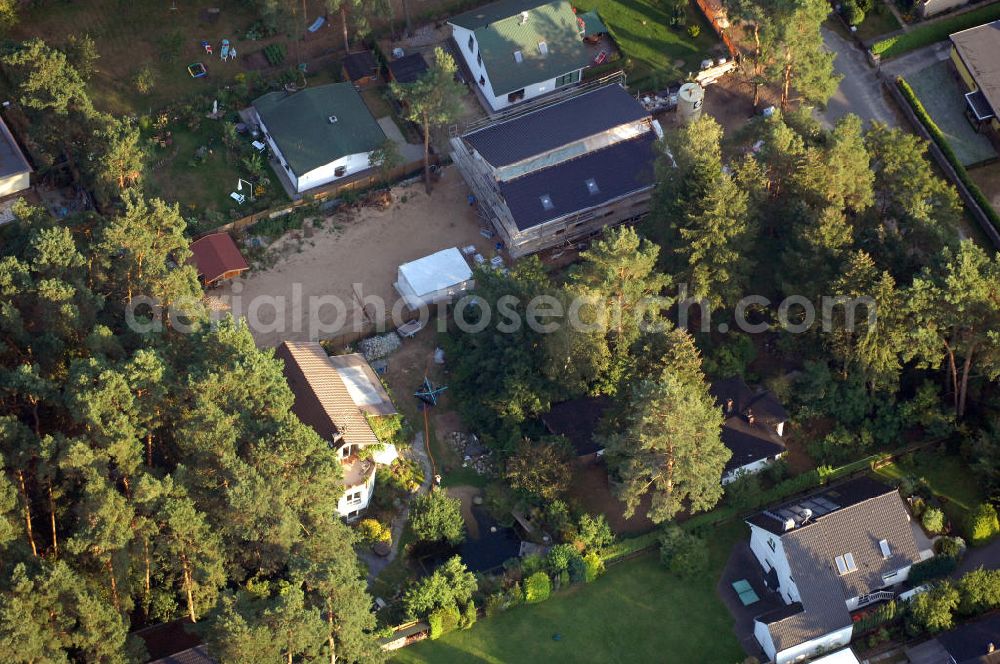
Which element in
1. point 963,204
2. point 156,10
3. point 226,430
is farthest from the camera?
point 156,10

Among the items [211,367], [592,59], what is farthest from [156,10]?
[211,367]

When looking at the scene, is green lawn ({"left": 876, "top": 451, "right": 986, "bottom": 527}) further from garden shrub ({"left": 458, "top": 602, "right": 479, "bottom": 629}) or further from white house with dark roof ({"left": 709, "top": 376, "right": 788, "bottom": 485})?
garden shrub ({"left": 458, "top": 602, "right": 479, "bottom": 629})

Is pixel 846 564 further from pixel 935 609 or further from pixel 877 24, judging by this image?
pixel 877 24

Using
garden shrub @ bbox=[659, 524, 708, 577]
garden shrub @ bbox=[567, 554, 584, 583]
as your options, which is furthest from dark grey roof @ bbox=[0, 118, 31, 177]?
garden shrub @ bbox=[659, 524, 708, 577]

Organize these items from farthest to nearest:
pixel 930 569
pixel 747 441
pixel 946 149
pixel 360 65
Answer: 1. pixel 360 65
2. pixel 946 149
3. pixel 747 441
4. pixel 930 569

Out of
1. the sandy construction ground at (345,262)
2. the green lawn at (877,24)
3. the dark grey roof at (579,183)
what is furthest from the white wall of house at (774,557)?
the green lawn at (877,24)

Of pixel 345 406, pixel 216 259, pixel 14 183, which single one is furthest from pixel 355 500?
pixel 14 183

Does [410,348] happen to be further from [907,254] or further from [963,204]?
[963,204]
